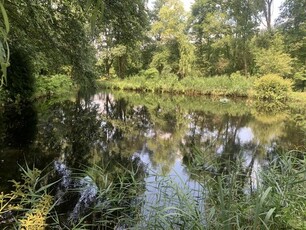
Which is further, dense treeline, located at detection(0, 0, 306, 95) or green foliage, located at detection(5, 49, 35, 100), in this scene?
dense treeline, located at detection(0, 0, 306, 95)

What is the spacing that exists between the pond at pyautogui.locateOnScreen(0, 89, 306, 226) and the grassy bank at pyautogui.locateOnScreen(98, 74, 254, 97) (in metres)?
9.09

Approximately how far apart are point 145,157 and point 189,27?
2441 cm

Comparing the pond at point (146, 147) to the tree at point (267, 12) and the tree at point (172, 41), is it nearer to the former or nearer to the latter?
the tree at point (172, 41)

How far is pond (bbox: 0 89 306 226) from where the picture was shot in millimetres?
3414

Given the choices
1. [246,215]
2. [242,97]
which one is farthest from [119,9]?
[242,97]

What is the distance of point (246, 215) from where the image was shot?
96.1 inches

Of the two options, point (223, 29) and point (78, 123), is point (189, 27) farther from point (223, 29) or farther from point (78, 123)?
point (78, 123)

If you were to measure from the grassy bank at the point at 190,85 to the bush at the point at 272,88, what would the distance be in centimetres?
99

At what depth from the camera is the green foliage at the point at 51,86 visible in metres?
14.3

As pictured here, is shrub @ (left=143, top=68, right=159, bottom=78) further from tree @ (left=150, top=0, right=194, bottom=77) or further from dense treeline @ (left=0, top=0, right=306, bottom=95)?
tree @ (left=150, top=0, right=194, bottom=77)

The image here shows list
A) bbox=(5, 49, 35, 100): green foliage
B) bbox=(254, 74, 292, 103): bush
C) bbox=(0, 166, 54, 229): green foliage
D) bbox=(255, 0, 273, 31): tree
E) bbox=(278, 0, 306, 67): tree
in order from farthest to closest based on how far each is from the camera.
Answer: bbox=(255, 0, 273, 31): tree → bbox=(278, 0, 306, 67): tree → bbox=(254, 74, 292, 103): bush → bbox=(5, 49, 35, 100): green foliage → bbox=(0, 166, 54, 229): green foliage

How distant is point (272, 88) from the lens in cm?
1936

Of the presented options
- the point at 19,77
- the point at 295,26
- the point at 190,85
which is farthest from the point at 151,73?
the point at 19,77

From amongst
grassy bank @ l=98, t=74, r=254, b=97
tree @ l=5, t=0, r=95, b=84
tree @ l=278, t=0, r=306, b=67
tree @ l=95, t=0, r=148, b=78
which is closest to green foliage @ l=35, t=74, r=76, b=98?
tree @ l=5, t=0, r=95, b=84
